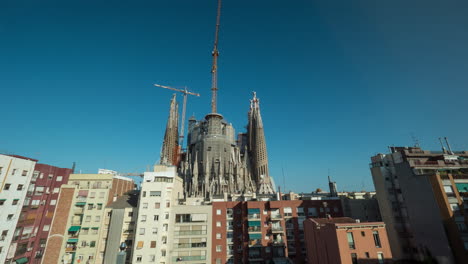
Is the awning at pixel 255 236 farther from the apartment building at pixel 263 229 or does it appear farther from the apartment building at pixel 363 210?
the apartment building at pixel 363 210

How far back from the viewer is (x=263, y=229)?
138 feet

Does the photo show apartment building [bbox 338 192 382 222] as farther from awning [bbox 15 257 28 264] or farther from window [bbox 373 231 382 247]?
awning [bbox 15 257 28 264]

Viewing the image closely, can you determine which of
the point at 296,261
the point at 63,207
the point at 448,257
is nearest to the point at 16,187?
the point at 63,207

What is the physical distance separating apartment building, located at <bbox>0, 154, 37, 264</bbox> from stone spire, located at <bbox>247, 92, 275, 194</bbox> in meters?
65.9

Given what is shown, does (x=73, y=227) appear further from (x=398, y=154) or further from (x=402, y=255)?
(x=398, y=154)

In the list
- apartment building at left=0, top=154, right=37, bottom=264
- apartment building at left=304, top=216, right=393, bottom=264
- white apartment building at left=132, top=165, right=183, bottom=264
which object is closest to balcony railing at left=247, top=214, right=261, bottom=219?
apartment building at left=304, top=216, right=393, bottom=264

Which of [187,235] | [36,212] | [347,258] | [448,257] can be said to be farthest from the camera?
[187,235]

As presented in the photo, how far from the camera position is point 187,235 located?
40625mm

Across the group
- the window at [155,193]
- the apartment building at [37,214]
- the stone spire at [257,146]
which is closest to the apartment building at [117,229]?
the window at [155,193]

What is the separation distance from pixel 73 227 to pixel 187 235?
20.6 metres

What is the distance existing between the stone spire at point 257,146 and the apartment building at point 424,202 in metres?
48.3

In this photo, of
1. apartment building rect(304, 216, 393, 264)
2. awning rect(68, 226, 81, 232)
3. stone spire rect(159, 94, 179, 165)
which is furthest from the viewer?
stone spire rect(159, 94, 179, 165)

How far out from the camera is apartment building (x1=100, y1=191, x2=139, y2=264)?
127ft

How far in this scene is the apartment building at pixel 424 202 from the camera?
2980 centimetres
